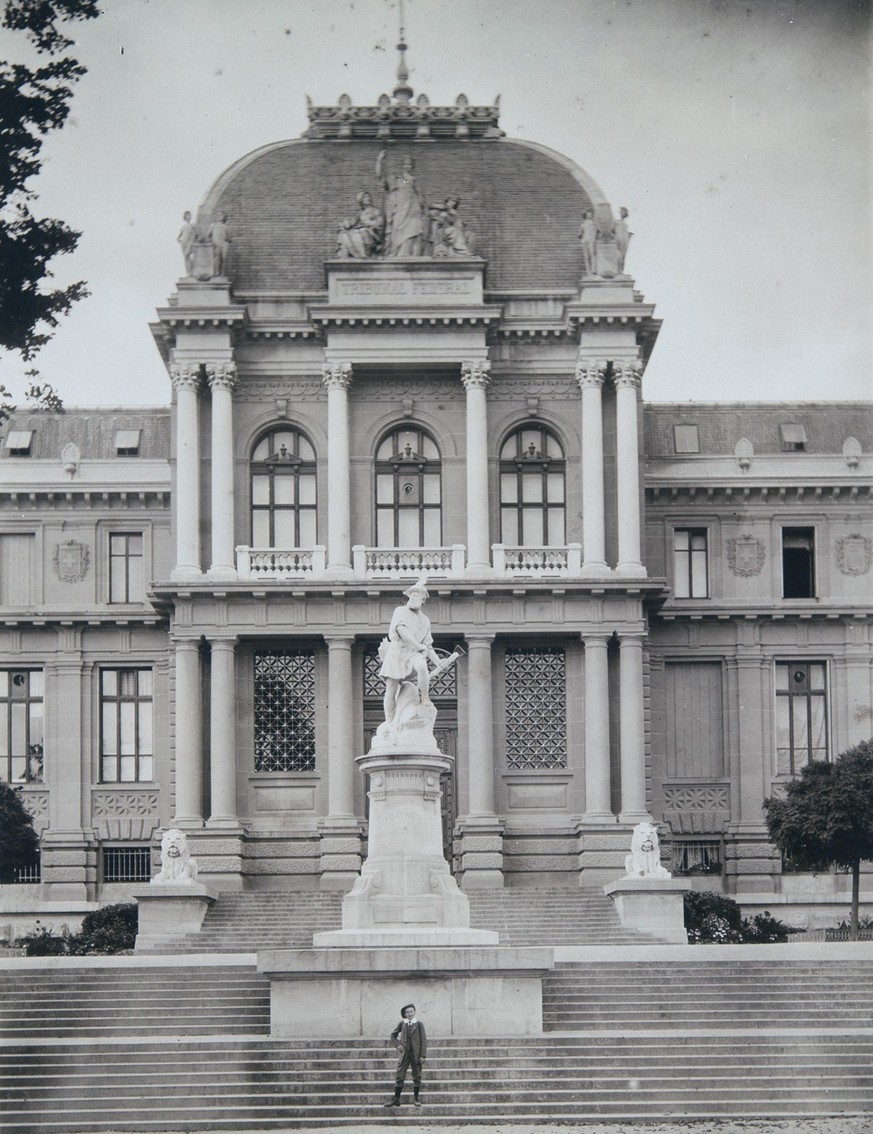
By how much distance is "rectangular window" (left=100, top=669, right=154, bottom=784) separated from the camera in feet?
164

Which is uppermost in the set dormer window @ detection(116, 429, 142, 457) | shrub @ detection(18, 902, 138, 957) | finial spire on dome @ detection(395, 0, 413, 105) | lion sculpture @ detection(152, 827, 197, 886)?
finial spire on dome @ detection(395, 0, 413, 105)

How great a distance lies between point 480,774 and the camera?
45.2 m

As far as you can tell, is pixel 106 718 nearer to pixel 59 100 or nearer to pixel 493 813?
pixel 493 813

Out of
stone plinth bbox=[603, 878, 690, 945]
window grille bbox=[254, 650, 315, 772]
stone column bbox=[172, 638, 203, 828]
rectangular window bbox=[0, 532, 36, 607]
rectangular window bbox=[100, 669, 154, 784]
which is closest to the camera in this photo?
stone plinth bbox=[603, 878, 690, 945]

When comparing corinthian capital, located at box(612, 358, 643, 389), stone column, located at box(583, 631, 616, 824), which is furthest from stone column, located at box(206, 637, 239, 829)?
corinthian capital, located at box(612, 358, 643, 389)

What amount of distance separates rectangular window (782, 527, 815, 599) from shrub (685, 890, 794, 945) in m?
10.9

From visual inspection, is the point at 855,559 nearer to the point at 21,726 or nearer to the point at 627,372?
the point at 627,372

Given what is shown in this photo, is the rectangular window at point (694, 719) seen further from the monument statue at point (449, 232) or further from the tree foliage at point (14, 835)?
the tree foliage at point (14, 835)

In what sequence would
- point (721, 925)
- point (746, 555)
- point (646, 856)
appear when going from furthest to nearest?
point (746, 555) → point (721, 925) → point (646, 856)

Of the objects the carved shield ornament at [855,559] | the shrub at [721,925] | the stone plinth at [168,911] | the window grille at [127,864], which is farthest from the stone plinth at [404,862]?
the carved shield ornament at [855,559]

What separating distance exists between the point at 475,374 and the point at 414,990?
20642mm

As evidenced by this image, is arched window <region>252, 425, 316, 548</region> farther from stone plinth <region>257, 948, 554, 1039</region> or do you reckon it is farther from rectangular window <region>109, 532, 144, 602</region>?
stone plinth <region>257, 948, 554, 1039</region>

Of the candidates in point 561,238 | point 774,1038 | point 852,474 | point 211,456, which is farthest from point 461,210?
point 774,1038

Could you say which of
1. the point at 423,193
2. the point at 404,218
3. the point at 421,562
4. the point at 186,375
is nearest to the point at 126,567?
the point at 186,375
